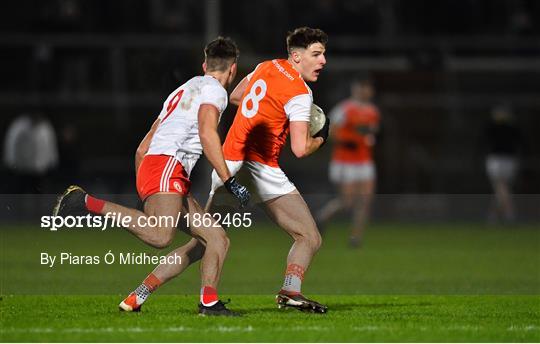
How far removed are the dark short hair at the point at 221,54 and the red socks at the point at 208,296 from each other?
1716 millimetres

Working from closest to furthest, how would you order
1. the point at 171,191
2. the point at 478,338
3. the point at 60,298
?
1. the point at 478,338
2. the point at 171,191
3. the point at 60,298

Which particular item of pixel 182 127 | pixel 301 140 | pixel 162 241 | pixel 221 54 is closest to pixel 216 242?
pixel 162 241

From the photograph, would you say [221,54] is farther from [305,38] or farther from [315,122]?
[315,122]

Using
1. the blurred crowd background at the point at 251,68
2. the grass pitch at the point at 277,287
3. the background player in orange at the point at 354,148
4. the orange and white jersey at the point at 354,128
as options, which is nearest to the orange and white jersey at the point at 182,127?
the grass pitch at the point at 277,287

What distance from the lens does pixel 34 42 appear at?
93.7 ft

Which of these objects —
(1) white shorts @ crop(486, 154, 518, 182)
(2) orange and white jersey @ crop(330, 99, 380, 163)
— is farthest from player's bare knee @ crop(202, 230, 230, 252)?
(1) white shorts @ crop(486, 154, 518, 182)

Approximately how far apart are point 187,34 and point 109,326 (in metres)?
21.2

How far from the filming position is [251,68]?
2745 cm

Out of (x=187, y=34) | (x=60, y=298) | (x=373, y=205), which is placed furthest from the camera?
(x=187, y=34)

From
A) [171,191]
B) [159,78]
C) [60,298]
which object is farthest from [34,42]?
[171,191]

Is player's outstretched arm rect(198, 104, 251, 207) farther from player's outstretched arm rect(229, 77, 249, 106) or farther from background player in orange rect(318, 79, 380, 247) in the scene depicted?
background player in orange rect(318, 79, 380, 247)

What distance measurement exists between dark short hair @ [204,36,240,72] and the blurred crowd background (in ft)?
49.7

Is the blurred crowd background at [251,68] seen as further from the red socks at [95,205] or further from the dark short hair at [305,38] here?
the red socks at [95,205]

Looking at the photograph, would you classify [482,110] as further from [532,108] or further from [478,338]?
[478,338]
